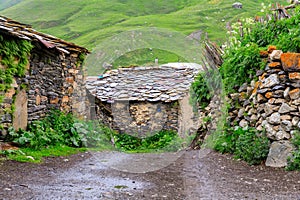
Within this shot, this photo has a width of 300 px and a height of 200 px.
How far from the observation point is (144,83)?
15422 millimetres

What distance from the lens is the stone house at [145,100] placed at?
14891mm

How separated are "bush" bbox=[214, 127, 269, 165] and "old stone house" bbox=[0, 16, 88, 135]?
4216mm

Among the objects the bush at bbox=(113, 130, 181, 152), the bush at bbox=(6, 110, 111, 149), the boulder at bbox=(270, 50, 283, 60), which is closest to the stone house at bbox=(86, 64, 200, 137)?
the bush at bbox=(113, 130, 181, 152)

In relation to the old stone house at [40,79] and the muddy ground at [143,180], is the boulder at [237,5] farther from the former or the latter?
the muddy ground at [143,180]

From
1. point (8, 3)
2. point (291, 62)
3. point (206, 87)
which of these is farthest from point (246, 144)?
point (8, 3)

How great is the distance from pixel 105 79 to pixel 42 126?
709 cm

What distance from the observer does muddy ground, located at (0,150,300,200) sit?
16.2ft

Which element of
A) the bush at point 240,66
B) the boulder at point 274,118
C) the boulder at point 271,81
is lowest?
the boulder at point 274,118

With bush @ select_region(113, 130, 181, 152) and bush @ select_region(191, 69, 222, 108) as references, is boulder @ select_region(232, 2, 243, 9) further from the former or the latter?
bush @ select_region(191, 69, 222, 108)

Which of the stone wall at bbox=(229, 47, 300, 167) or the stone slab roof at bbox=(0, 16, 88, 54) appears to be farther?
the stone slab roof at bbox=(0, 16, 88, 54)

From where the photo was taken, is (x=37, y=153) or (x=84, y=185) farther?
(x=37, y=153)

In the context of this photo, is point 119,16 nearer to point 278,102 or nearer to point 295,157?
point 278,102

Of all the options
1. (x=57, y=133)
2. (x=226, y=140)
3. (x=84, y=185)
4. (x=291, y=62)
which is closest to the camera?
(x=84, y=185)

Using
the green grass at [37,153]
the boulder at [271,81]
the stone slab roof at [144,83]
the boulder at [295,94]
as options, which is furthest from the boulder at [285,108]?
the stone slab roof at [144,83]
